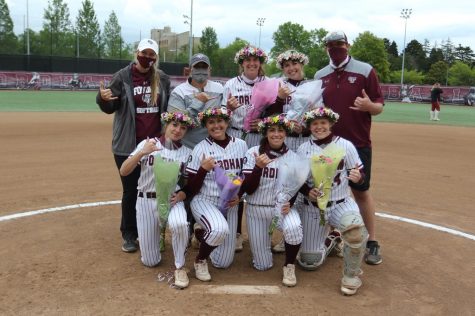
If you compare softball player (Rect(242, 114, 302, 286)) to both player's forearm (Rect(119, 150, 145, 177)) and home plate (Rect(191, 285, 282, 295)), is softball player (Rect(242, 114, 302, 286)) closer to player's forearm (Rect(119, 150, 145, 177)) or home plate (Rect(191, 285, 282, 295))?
home plate (Rect(191, 285, 282, 295))

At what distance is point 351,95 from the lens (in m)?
4.49

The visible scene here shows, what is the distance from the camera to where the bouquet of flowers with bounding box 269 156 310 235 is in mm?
4051

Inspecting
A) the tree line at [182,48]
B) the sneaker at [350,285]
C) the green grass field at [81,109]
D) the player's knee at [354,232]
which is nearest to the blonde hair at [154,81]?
the player's knee at [354,232]

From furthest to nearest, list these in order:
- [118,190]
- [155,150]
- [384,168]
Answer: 1. [384,168]
2. [118,190]
3. [155,150]

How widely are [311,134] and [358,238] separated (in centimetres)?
110

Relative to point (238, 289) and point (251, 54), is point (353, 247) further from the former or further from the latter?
point (251, 54)

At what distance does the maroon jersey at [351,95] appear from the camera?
178 inches

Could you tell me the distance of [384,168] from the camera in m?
9.29

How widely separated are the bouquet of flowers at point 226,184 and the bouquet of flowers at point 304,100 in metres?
0.83

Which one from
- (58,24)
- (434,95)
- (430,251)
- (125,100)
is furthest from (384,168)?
(58,24)

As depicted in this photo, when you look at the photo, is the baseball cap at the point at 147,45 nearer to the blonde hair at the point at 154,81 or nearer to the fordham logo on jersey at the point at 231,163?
the blonde hair at the point at 154,81

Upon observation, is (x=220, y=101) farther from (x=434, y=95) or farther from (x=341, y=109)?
(x=434, y=95)

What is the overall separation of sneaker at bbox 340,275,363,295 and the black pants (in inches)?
87.0

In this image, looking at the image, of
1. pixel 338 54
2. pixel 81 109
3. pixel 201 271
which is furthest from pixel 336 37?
pixel 81 109
